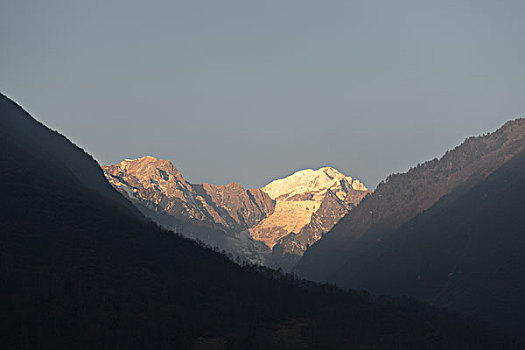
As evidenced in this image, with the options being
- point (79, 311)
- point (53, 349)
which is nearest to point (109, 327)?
point (79, 311)

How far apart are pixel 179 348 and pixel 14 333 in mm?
48881

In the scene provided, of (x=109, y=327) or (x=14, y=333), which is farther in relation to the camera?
(x=109, y=327)

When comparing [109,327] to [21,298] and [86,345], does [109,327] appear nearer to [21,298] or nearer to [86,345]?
[86,345]

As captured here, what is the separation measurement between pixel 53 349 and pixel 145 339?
30.6 metres

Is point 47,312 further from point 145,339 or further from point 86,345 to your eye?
point 145,339

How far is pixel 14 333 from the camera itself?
563 feet

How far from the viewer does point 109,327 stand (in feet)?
636

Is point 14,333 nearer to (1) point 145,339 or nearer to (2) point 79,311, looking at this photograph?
(2) point 79,311

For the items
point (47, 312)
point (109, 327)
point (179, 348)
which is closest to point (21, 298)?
point (47, 312)

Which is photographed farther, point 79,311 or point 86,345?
point 79,311

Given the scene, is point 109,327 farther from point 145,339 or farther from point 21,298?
point 21,298

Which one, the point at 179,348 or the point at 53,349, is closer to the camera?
the point at 53,349

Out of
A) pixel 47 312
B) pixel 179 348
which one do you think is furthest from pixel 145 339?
pixel 47 312

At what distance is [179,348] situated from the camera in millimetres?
196625
